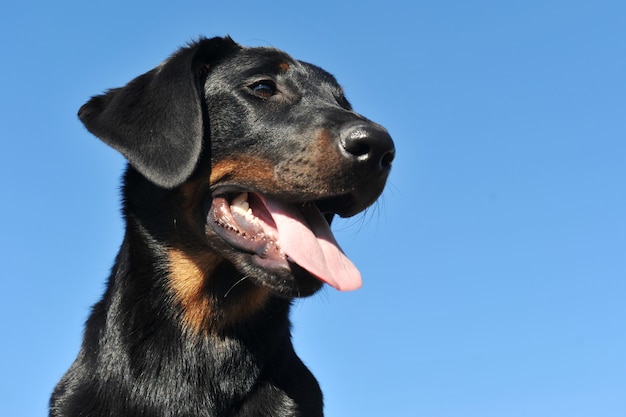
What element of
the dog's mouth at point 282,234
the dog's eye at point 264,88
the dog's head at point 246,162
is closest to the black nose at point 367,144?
the dog's head at point 246,162

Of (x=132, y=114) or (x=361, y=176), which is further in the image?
(x=132, y=114)

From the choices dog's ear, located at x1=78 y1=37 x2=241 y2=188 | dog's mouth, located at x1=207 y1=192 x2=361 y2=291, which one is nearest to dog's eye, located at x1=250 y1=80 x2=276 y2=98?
dog's ear, located at x1=78 y1=37 x2=241 y2=188

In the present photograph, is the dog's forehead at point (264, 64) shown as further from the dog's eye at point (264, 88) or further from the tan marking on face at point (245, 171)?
the tan marking on face at point (245, 171)

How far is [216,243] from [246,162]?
0.48 meters

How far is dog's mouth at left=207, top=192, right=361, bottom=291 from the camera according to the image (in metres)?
3.97

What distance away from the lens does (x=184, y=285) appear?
4.30 metres

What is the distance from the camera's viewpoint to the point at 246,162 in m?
4.27

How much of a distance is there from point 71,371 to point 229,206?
4.55 ft

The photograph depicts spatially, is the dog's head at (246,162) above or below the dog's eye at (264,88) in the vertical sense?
below

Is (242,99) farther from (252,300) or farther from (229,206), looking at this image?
(252,300)

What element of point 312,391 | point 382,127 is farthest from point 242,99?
point 312,391

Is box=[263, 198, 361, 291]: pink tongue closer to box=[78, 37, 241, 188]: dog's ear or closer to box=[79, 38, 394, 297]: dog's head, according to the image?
box=[79, 38, 394, 297]: dog's head

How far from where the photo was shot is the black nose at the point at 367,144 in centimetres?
392

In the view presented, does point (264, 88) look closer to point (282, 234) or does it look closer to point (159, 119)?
point (159, 119)
